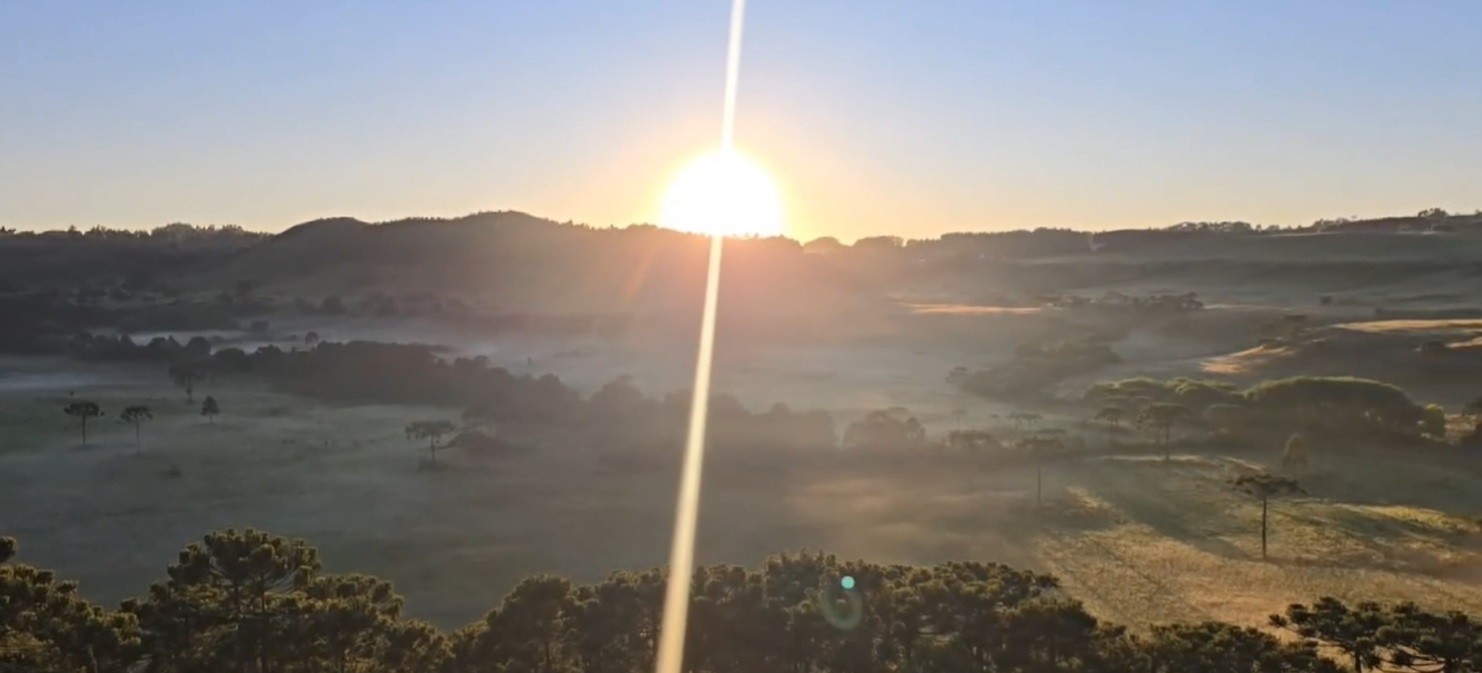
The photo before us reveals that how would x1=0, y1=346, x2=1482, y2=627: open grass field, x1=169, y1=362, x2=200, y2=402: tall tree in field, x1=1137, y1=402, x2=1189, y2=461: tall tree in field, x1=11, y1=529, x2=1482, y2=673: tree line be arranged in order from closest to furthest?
1. x1=11, y1=529, x2=1482, y2=673: tree line
2. x1=0, y1=346, x2=1482, y2=627: open grass field
3. x1=1137, y1=402, x2=1189, y2=461: tall tree in field
4. x1=169, y1=362, x2=200, y2=402: tall tree in field

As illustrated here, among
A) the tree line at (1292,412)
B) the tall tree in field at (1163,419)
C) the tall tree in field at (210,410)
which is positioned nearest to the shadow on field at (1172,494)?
the tall tree in field at (1163,419)

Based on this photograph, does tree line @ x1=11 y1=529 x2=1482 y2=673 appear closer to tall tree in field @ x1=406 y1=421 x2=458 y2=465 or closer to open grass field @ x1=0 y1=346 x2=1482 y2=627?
open grass field @ x1=0 y1=346 x2=1482 y2=627

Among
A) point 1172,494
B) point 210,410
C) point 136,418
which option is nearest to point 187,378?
point 210,410

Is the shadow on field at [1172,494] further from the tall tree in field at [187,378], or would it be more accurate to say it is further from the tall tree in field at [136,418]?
the tall tree in field at [187,378]

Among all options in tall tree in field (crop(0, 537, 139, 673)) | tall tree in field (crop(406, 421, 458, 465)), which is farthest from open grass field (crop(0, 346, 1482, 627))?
tall tree in field (crop(0, 537, 139, 673))

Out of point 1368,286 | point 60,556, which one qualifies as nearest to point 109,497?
point 60,556
